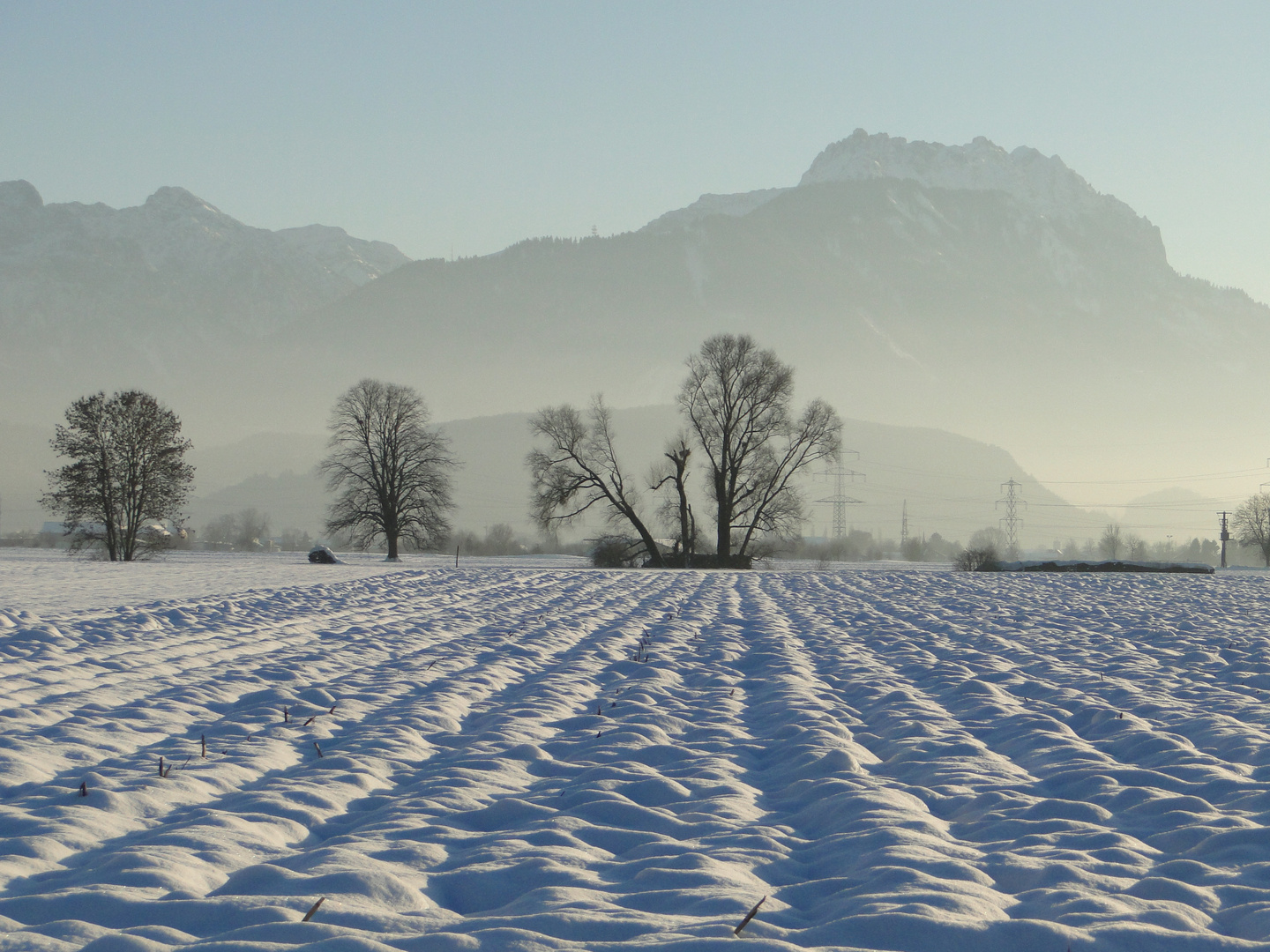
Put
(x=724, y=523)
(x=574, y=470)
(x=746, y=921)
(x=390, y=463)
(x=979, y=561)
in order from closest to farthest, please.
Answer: (x=746, y=921), (x=574, y=470), (x=724, y=523), (x=979, y=561), (x=390, y=463)

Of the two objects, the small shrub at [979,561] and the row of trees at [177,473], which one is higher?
the row of trees at [177,473]

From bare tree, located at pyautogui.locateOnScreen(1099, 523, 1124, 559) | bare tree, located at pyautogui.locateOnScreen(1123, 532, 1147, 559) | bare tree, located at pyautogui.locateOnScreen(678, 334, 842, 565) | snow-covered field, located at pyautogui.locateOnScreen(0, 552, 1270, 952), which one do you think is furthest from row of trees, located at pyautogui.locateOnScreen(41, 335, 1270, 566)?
bare tree, located at pyautogui.locateOnScreen(1099, 523, 1124, 559)

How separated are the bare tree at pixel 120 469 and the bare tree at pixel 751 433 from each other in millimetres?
23235

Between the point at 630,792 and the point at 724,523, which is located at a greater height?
the point at 724,523

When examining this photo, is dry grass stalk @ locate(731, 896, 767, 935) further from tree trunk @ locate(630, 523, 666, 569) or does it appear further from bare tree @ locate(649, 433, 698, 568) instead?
tree trunk @ locate(630, 523, 666, 569)

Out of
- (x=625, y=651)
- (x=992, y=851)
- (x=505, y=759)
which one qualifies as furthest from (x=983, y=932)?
(x=625, y=651)

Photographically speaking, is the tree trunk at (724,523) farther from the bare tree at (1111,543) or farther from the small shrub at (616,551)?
the bare tree at (1111,543)

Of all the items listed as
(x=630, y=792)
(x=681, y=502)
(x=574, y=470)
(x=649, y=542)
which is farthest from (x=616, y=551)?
(x=630, y=792)

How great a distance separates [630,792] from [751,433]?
37031 millimetres

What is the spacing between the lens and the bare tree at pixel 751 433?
41.0 meters

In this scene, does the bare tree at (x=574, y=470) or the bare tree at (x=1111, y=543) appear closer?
the bare tree at (x=574, y=470)

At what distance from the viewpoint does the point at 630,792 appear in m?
4.94

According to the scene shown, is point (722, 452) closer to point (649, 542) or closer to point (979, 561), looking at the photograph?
point (649, 542)

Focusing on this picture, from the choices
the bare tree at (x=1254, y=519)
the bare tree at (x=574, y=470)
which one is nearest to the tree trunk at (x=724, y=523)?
the bare tree at (x=574, y=470)
